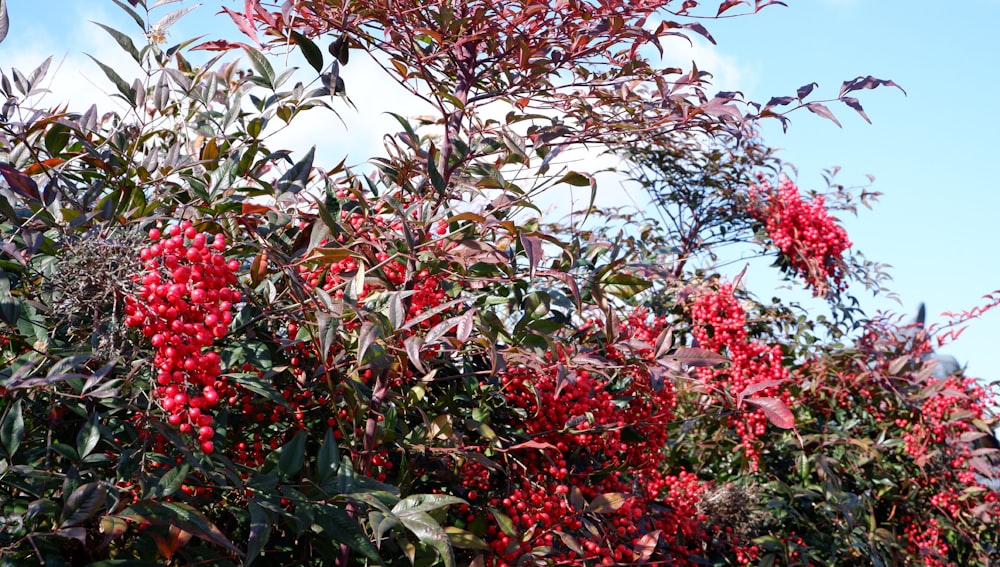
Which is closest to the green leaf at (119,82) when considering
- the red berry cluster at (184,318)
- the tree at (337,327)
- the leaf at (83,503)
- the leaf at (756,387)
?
the tree at (337,327)

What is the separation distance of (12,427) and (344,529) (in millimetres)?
551

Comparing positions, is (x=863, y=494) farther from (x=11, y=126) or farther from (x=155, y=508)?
(x=11, y=126)

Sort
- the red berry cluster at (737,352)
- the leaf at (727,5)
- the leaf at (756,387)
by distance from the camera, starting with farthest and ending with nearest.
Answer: the red berry cluster at (737,352) < the leaf at (727,5) < the leaf at (756,387)

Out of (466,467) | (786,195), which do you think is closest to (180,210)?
(466,467)

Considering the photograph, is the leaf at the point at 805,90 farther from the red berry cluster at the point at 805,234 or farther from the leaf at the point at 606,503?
the red berry cluster at the point at 805,234

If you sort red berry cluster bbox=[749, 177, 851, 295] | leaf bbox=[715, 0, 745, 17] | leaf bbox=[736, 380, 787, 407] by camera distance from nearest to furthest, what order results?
leaf bbox=[736, 380, 787, 407] < leaf bbox=[715, 0, 745, 17] < red berry cluster bbox=[749, 177, 851, 295]

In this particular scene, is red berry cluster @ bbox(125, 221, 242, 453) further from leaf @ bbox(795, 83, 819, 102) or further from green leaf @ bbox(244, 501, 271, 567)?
leaf @ bbox(795, 83, 819, 102)

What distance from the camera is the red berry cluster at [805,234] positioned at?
4.08 meters

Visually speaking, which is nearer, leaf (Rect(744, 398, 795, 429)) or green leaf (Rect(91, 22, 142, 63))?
leaf (Rect(744, 398, 795, 429))

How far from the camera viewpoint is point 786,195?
418 cm

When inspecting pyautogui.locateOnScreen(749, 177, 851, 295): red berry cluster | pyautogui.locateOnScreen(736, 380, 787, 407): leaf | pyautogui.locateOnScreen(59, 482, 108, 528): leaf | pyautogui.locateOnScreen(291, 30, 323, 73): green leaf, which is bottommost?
pyautogui.locateOnScreen(59, 482, 108, 528): leaf

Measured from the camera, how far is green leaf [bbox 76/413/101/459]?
1.42 m

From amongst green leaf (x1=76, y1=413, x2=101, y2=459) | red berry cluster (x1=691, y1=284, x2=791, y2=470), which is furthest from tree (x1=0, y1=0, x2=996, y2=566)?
red berry cluster (x1=691, y1=284, x2=791, y2=470)

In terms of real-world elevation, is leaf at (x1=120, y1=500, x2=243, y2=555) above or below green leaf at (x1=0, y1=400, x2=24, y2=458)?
below
